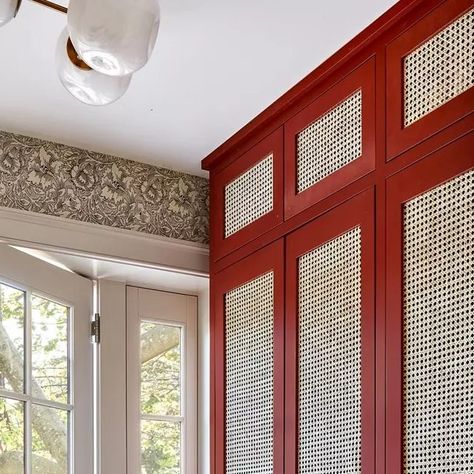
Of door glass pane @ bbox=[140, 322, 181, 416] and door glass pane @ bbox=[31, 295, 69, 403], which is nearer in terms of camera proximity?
door glass pane @ bbox=[31, 295, 69, 403]

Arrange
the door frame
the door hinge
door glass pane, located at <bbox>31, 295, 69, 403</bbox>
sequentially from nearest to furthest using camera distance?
1. the door frame
2. door glass pane, located at <bbox>31, 295, 69, 403</bbox>
3. the door hinge

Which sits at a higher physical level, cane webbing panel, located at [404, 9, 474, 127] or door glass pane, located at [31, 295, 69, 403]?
cane webbing panel, located at [404, 9, 474, 127]

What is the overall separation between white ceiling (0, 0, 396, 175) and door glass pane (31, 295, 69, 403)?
569mm

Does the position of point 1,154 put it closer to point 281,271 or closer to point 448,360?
point 281,271

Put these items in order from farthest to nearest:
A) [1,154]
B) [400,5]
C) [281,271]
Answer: [1,154], [281,271], [400,5]

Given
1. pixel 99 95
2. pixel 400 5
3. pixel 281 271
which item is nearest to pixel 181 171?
pixel 281 271

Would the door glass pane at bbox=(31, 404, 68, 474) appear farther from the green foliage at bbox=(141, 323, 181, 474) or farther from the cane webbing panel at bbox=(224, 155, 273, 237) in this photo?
the cane webbing panel at bbox=(224, 155, 273, 237)

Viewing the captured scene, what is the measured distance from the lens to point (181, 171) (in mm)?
3367

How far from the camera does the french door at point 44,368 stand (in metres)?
3.02

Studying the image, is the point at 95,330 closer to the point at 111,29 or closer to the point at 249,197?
the point at 249,197

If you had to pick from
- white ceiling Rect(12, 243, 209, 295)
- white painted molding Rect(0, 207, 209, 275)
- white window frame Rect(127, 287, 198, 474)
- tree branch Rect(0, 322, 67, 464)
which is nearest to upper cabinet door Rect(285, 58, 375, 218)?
white painted molding Rect(0, 207, 209, 275)

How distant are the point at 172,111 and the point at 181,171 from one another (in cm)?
46

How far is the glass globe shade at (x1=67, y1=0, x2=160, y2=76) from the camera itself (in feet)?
5.22

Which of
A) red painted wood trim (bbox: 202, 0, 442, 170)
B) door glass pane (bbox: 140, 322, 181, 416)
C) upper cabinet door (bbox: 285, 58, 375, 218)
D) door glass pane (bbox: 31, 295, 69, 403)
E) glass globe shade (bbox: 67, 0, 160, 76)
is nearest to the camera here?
glass globe shade (bbox: 67, 0, 160, 76)
